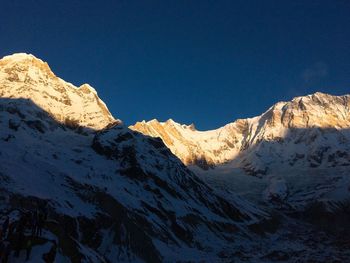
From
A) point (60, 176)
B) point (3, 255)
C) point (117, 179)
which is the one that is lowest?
point (3, 255)

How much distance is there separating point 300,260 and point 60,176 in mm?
75513

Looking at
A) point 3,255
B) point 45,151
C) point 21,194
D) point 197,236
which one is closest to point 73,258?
point 3,255

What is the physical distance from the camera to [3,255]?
132 feet

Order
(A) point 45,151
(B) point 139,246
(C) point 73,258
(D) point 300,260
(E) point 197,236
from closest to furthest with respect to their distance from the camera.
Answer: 1. (C) point 73,258
2. (B) point 139,246
3. (D) point 300,260
4. (E) point 197,236
5. (A) point 45,151

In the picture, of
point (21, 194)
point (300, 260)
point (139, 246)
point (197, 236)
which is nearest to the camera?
point (21, 194)

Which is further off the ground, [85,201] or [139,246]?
[85,201]

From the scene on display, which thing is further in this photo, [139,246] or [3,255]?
[139,246]

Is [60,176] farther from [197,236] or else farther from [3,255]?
[3,255]

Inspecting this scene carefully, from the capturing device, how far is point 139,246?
134m

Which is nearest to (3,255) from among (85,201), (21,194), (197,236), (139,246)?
(21,194)

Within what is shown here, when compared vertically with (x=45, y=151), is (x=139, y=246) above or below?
below

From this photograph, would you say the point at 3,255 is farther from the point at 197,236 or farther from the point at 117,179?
the point at 117,179

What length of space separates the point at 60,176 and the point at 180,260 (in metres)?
45.2

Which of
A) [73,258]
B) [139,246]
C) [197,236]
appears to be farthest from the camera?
[197,236]
